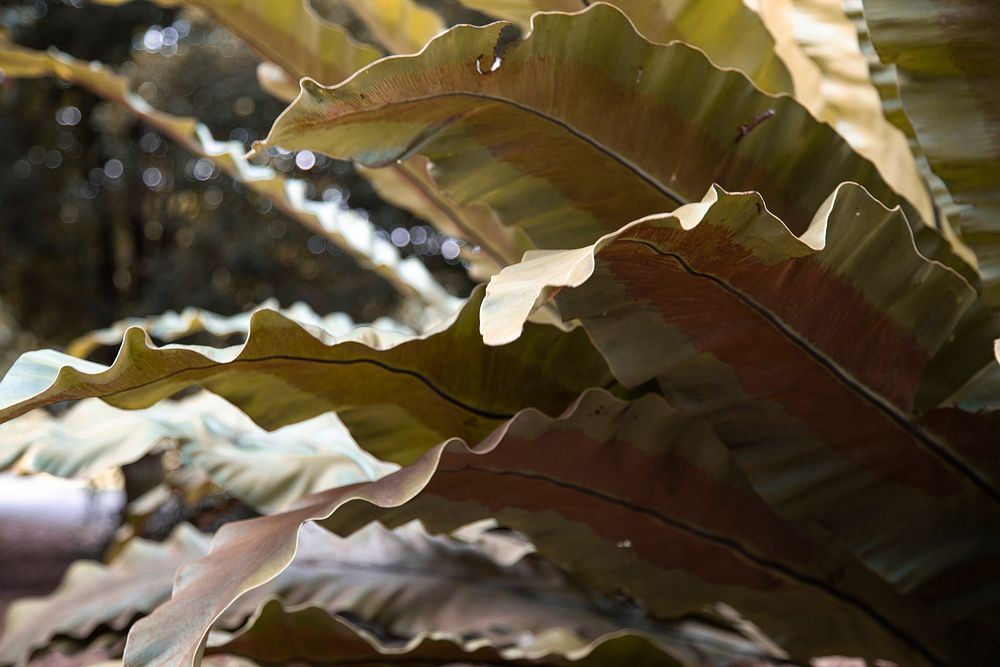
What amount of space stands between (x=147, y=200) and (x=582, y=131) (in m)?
5.83

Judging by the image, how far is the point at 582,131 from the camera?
530mm

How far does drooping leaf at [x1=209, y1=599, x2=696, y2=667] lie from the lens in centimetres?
62

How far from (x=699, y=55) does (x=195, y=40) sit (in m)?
5.76

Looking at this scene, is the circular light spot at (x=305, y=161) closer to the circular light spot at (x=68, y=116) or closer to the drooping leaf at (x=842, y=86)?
the circular light spot at (x=68, y=116)

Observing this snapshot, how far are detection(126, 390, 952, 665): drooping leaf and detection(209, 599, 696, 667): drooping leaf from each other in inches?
1.5

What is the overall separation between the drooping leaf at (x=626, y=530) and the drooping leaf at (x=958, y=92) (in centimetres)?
19

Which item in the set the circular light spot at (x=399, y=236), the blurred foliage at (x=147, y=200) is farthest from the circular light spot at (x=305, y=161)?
the circular light spot at (x=399, y=236)

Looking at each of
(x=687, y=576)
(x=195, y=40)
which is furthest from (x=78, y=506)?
(x=687, y=576)

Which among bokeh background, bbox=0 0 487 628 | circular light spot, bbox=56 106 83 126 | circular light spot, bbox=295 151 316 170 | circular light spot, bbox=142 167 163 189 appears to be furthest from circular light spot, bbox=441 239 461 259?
circular light spot, bbox=56 106 83 126

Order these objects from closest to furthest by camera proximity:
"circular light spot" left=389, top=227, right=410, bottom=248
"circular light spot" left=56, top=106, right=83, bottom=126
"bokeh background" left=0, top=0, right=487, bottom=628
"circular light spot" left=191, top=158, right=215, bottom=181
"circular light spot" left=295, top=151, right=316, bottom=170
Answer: "circular light spot" left=295, top=151, right=316, bottom=170, "bokeh background" left=0, top=0, right=487, bottom=628, "circular light spot" left=389, top=227, right=410, bottom=248, "circular light spot" left=191, top=158, right=215, bottom=181, "circular light spot" left=56, top=106, right=83, bottom=126

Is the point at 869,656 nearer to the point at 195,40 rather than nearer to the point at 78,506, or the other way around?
the point at 195,40

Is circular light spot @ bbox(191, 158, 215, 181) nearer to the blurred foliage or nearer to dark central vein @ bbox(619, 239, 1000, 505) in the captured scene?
the blurred foliage

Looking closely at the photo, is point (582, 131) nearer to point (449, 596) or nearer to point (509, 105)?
point (509, 105)

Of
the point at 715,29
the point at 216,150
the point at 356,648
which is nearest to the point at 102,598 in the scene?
the point at 356,648
